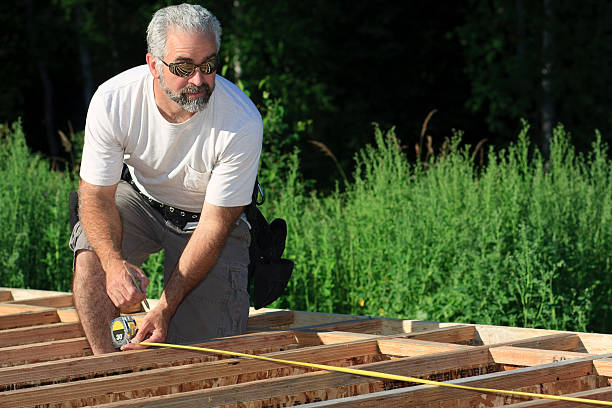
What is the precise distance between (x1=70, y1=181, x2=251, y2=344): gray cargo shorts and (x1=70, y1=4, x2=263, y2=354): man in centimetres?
11

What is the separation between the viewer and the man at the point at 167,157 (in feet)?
13.1

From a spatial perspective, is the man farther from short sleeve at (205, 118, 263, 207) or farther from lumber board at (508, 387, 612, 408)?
lumber board at (508, 387, 612, 408)

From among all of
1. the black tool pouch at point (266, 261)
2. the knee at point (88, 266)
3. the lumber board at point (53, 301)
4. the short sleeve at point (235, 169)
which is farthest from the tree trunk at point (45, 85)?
the short sleeve at point (235, 169)

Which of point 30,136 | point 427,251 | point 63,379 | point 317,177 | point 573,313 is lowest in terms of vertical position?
point 63,379

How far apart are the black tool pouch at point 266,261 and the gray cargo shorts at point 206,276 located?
0.30 feet

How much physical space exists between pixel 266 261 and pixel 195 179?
692 millimetres

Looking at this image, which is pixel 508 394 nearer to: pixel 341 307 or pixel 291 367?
pixel 291 367

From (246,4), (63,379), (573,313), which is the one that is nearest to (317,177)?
(246,4)

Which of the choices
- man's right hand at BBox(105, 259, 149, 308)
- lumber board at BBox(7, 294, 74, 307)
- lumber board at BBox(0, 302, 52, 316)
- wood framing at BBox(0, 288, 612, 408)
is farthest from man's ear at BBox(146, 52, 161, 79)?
lumber board at BBox(7, 294, 74, 307)

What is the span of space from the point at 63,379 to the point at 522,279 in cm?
293

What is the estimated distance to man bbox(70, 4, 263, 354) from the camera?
3.99 metres

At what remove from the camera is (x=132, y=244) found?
4.59 m

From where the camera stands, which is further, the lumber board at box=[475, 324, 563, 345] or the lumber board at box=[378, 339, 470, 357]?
the lumber board at box=[475, 324, 563, 345]

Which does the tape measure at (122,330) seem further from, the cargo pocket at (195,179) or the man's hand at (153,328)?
the cargo pocket at (195,179)
